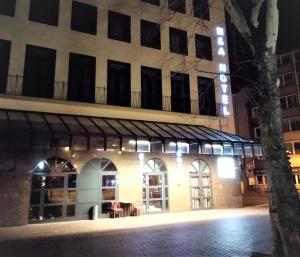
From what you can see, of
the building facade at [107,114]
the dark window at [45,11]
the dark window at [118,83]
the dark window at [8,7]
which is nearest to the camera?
the building facade at [107,114]

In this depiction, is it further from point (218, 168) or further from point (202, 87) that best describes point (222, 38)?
point (218, 168)

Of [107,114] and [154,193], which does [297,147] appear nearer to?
[154,193]

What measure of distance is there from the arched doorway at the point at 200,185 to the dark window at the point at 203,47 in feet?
25.3

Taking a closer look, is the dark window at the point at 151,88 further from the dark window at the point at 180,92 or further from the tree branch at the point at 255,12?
the tree branch at the point at 255,12

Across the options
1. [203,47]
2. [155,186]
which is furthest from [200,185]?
[203,47]

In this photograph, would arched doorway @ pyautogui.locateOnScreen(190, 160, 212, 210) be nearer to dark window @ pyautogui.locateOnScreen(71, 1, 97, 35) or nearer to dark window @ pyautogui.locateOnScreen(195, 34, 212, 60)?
dark window @ pyautogui.locateOnScreen(195, 34, 212, 60)

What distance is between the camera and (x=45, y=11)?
53.0 feet

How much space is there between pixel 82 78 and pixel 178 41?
7727mm

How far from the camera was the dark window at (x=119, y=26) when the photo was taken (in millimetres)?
18141

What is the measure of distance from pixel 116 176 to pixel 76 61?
6768 mm

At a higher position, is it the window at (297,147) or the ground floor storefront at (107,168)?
the window at (297,147)

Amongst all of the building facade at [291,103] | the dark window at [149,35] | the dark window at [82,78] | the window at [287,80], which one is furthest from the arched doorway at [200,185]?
the window at [287,80]

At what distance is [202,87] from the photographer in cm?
2097

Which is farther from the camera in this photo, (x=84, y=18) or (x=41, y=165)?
(x=84, y=18)
